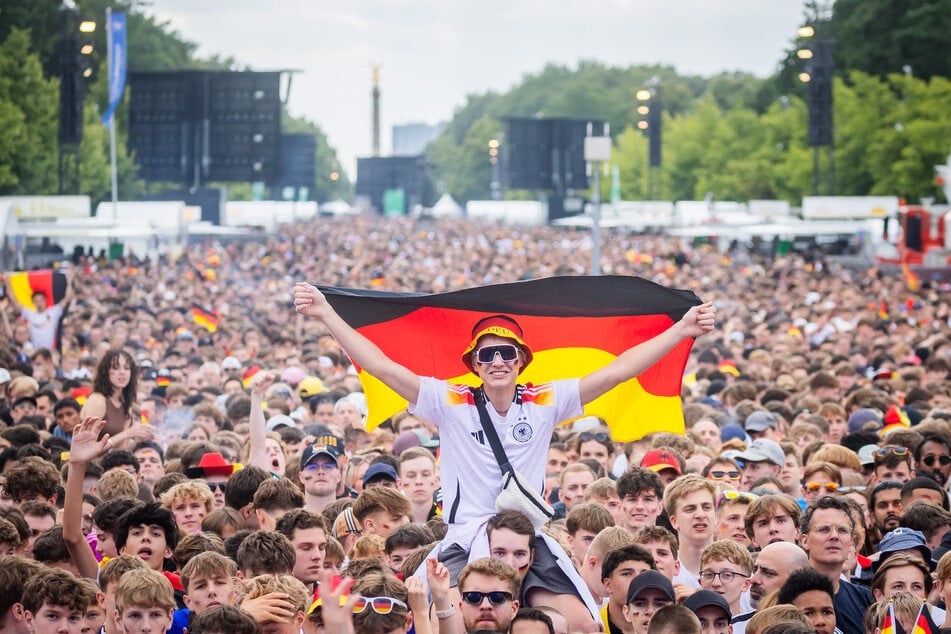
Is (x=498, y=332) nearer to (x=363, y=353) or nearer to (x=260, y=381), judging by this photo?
(x=363, y=353)

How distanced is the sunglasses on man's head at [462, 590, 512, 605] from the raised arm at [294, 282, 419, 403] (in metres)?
1.03

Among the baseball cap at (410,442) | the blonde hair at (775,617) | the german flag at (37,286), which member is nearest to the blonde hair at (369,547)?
the blonde hair at (775,617)

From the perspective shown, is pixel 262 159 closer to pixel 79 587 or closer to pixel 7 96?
pixel 7 96

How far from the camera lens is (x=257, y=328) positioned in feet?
82.8

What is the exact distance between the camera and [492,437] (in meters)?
6.85

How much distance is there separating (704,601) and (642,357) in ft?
3.59

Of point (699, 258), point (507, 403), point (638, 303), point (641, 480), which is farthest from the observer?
point (699, 258)

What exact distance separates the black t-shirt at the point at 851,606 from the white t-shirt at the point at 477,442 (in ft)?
5.59

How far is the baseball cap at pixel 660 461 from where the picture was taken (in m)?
10.8

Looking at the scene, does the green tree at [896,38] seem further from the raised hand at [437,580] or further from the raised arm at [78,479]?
the raised hand at [437,580]

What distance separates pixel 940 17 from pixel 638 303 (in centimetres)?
7563

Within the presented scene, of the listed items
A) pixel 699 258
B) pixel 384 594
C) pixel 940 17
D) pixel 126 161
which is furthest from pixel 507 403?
pixel 940 17

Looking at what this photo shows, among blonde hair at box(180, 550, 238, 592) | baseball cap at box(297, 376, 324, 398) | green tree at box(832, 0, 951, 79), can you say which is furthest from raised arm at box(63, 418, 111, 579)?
green tree at box(832, 0, 951, 79)

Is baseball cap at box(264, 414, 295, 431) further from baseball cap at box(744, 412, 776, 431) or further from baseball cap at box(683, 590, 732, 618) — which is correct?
baseball cap at box(683, 590, 732, 618)
